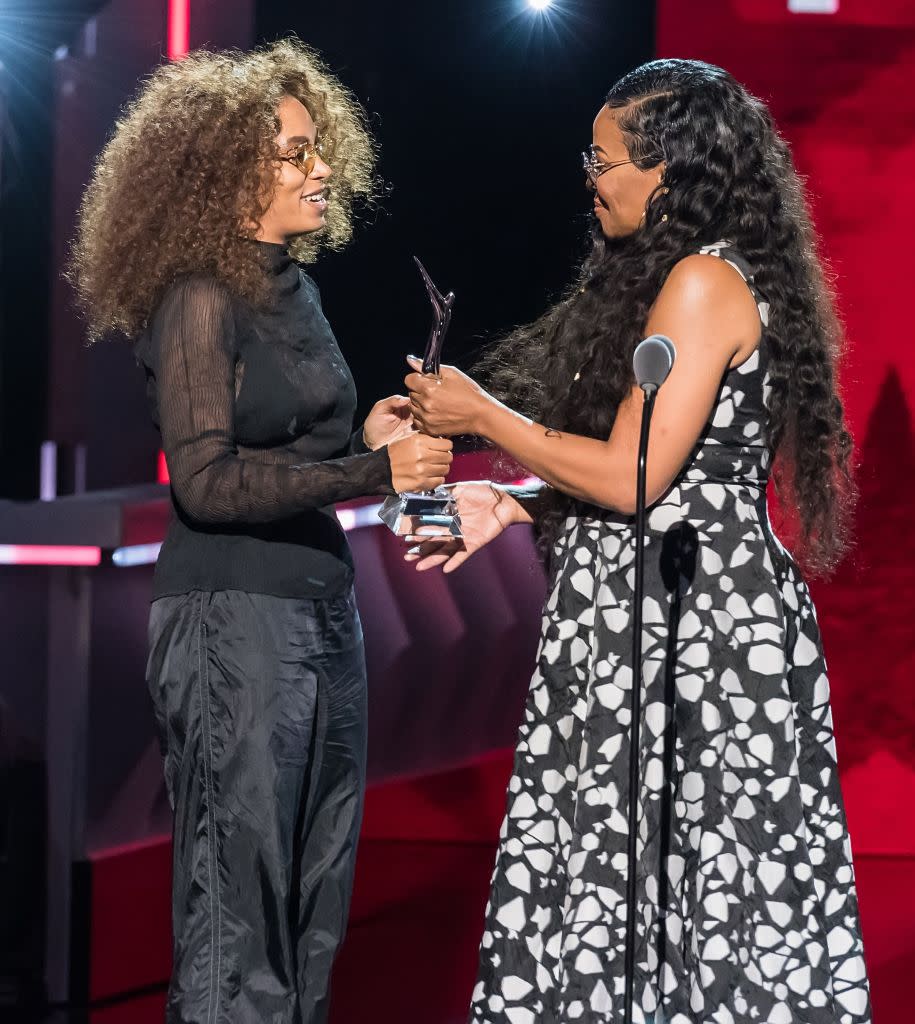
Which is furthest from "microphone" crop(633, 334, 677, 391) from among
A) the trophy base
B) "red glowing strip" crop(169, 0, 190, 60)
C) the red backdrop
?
"red glowing strip" crop(169, 0, 190, 60)

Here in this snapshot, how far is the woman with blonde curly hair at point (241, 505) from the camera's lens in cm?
200

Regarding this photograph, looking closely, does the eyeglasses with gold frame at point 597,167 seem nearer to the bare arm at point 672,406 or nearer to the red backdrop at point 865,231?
the bare arm at point 672,406

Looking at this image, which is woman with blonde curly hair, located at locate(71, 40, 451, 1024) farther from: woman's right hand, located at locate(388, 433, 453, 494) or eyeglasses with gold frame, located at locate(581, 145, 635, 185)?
eyeglasses with gold frame, located at locate(581, 145, 635, 185)

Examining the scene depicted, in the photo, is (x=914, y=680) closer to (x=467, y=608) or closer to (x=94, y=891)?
(x=467, y=608)

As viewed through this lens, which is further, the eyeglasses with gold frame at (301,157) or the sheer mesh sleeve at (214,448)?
the eyeglasses with gold frame at (301,157)

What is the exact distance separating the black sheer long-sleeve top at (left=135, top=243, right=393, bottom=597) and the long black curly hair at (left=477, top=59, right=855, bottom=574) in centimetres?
34

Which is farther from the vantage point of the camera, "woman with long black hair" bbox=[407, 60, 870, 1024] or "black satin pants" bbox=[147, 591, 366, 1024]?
"black satin pants" bbox=[147, 591, 366, 1024]

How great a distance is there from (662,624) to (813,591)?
7.77 feet

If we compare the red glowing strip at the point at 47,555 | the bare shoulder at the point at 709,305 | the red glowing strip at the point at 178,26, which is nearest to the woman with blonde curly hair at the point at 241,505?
the bare shoulder at the point at 709,305

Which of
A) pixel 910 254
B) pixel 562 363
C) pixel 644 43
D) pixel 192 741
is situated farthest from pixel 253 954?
pixel 644 43

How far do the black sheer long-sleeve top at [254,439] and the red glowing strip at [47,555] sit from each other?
878 mm

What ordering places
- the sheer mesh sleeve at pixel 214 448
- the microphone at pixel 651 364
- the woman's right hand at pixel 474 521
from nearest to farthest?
the microphone at pixel 651 364 → the sheer mesh sleeve at pixel 214 448 → the woman's right hand at pixel 474 521

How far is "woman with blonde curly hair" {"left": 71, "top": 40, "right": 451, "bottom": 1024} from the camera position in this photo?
2.00 meters

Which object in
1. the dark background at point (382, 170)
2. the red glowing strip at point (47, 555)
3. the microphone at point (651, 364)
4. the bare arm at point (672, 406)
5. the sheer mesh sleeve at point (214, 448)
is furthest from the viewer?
A: the dark background at point (382, 170)
